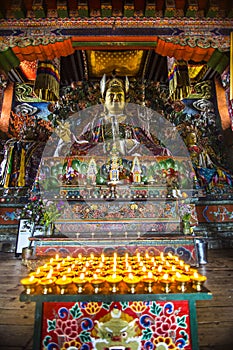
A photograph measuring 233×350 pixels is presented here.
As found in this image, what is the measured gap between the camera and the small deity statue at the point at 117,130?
6.46 m

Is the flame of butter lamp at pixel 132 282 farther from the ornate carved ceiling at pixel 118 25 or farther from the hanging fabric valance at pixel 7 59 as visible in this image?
the hanging fabric valance at pixel 7 59

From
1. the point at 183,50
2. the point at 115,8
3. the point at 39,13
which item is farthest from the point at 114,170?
the point at 39,13

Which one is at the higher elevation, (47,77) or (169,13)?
(47,77)

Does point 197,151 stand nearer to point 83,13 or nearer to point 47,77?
point 47,77

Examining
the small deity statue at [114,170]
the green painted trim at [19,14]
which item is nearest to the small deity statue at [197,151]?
the small deity statue at [114,170]

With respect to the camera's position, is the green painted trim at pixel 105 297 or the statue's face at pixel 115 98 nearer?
the green painted trim at pixel 105 297

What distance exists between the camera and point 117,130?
7375mm

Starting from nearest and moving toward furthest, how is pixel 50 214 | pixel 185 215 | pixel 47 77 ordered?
1. pixel 185 215
2. pixel 50 214
3. pixel 47 77

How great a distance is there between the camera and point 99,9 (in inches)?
123

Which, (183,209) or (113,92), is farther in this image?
(113,92)

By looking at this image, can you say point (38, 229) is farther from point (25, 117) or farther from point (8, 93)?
point (8, 93)

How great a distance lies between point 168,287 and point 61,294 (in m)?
0.62

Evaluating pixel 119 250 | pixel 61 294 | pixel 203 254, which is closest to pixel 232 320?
pixel 61 294

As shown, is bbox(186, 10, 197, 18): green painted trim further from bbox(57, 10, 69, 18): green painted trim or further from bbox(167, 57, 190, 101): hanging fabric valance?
bbox(167, 57, 190, 101): hanging fabric valance
